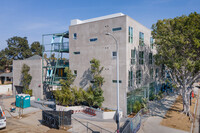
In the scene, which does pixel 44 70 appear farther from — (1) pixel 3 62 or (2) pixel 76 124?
(1) pixel 3 62

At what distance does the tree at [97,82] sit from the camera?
1916cm

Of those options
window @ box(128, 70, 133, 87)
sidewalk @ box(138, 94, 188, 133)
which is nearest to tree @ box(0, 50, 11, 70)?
window @ box(128, 70, 133, 87)

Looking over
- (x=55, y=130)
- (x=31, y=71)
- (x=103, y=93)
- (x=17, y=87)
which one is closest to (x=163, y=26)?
(x=103, y=93)

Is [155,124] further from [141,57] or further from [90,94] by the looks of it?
[141,57]

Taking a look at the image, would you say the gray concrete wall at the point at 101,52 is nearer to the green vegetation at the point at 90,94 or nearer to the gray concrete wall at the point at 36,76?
the green vegetation at the point at 90,94

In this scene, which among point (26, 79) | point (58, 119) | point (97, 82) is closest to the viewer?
point (58, 119)

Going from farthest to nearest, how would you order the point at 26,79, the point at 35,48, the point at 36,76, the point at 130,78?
the point at 35,48
the point at 26,79
the point at 36,76
the point at 130,78

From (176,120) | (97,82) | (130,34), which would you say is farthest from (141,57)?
(176,120)

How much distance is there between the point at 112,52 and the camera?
19516mm

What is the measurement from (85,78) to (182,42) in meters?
13.1

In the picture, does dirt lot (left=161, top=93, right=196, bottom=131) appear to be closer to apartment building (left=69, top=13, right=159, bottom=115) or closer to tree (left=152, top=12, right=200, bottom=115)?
tree (left=152, top=12, right=200, bottom=115)

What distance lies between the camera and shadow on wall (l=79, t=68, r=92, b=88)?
70.2 ft

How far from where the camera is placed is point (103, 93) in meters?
20.1

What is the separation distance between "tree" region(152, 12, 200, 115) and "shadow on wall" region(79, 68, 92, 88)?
9.93 meters
